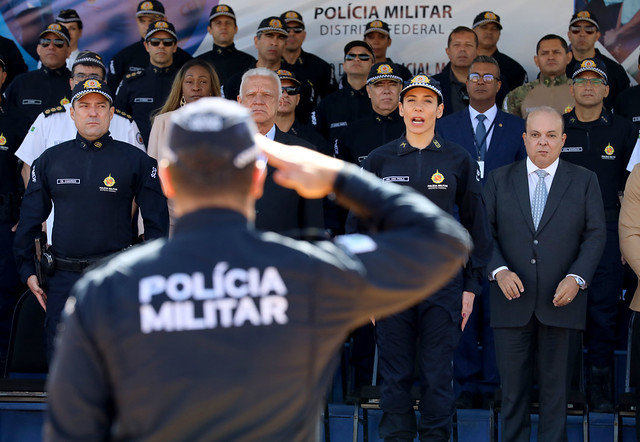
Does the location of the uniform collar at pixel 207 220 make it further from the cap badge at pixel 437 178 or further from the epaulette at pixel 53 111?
the epaulette at pixel 53 111

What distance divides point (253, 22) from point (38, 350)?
3367 millimetres

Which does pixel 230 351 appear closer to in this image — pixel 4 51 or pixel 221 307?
pixel 221 307

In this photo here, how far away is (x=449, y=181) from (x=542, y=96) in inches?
95.4

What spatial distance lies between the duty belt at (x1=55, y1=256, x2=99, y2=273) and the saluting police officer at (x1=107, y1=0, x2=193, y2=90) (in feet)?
8.55

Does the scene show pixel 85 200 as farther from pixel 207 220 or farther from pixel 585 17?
pixel 585 17

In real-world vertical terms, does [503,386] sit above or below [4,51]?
below

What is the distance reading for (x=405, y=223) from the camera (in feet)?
5.90

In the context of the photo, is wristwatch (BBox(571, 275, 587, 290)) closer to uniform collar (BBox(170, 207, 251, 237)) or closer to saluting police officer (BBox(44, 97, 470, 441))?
saluting police officer (BBox(44, 97, 470, 441))

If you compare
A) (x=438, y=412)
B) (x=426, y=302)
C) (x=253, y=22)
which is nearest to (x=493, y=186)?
(x=426, y=302)

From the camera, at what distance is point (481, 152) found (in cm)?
608

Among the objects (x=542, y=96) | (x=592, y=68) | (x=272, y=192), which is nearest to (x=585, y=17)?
(x=542, y=96)

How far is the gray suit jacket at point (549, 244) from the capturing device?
5.02 meters

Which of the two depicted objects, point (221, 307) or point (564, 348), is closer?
point (221, 307)

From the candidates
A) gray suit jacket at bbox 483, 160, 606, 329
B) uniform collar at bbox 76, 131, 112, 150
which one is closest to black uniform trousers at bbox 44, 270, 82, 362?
uniform collar at bbox 76, 131, 112, 150
